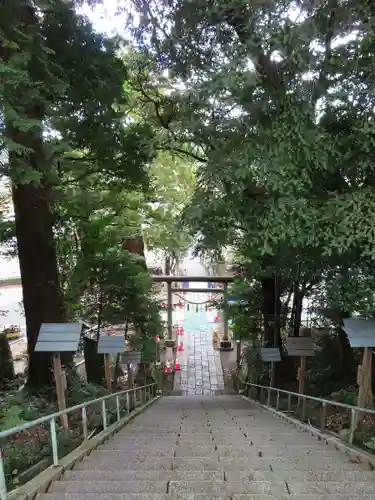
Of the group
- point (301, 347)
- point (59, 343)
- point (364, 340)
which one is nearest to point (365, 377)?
point (364, 340)

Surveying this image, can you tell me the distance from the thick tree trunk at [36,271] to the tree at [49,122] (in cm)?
2

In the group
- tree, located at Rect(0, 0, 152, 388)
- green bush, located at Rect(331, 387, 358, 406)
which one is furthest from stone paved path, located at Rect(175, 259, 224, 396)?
tree, located at Rect(0, 0, 152, 388)

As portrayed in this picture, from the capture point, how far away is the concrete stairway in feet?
9.87

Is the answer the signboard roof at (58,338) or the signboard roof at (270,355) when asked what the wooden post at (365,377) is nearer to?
the signboard roof at (58,338)

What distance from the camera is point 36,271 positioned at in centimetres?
832

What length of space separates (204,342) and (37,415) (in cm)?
1750

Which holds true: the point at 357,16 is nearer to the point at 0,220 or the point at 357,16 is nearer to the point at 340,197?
the point at 340,197

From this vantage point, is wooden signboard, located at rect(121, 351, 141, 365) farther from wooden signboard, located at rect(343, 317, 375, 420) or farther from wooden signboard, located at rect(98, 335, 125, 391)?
wooden signboard, located at rect(343, 317, 375, 420)

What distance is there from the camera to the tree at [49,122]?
4.57 metres

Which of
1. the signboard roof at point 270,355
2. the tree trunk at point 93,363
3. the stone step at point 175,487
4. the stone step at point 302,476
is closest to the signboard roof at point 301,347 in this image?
the signboard roof at point 270,355

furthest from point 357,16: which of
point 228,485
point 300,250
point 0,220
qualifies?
point 0,220

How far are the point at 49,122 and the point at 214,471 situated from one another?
167 inches

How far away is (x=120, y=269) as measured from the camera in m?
10.9

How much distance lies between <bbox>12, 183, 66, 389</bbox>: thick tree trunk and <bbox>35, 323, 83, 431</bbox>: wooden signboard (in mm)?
2294
